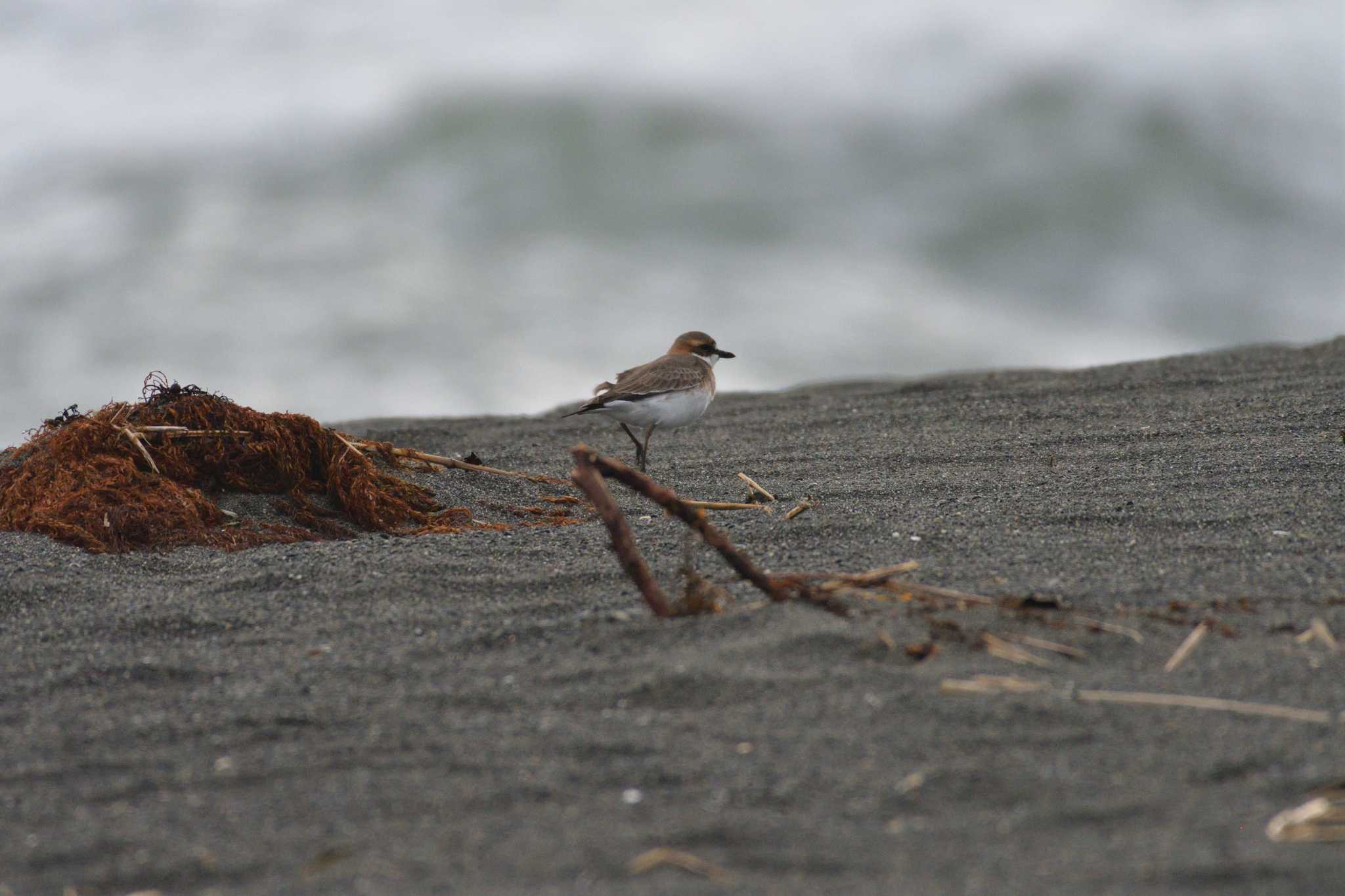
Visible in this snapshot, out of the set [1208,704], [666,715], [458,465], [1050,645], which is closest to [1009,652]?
[1050,645]

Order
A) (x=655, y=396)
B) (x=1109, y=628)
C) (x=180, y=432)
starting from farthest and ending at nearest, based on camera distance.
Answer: (x=655, y=396), (x=180, y=432), (x=1109, y=628)

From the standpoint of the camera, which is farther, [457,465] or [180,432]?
[457,465]

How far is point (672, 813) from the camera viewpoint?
2500 mm

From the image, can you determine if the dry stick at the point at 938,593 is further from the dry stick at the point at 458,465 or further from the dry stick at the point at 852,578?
the dry stick at the point at 458,465

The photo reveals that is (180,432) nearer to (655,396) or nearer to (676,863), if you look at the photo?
(655,396)

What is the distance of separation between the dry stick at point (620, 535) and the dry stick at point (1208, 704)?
1128 mm

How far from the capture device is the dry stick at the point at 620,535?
3285mm

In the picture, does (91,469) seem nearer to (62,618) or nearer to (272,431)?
(272,431)

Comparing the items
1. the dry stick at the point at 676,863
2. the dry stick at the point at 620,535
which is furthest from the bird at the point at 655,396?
the dry stick at the point at 676,863

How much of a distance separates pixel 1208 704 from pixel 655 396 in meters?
4.27

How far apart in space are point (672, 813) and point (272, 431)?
3.73 m

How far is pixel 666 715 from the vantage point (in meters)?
2.93

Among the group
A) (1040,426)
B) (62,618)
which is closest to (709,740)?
(62,618)

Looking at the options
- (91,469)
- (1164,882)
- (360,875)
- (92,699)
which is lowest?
(1164,882)
